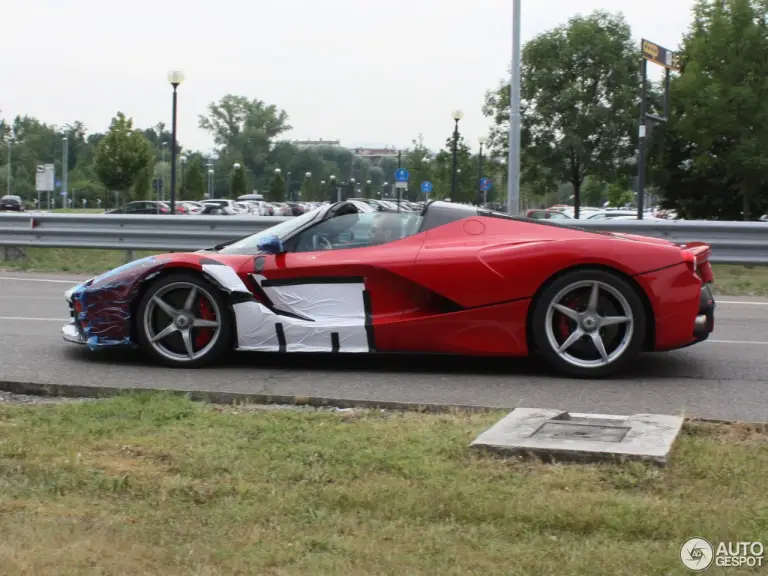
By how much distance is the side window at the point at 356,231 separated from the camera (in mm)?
6656

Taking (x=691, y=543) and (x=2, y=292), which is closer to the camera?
(x=691, y=543)

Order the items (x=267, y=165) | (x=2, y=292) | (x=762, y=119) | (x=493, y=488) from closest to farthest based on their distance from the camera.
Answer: (x=493, y=488), (x=2, y=292), (x=762, y=119), (x=267, y=165)

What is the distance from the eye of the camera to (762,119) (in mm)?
29703

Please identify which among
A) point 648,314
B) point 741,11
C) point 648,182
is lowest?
point 648,314

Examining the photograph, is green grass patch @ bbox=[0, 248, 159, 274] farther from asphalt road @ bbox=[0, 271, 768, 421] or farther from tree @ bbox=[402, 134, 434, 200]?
tree @ bbox=[402, 134, 434, 200]

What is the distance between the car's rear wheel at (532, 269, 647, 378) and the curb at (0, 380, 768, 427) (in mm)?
1037

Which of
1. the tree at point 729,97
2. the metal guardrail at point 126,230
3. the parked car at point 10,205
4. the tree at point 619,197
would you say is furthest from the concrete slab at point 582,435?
the tree at point 619,197

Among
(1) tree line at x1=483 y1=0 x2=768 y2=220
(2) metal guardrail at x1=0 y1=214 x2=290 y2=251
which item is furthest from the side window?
Result: (1) tree line at x1=483 y1=0 x2=768 y2=220

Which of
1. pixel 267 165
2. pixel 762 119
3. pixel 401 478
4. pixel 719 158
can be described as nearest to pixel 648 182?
pixel 719 158

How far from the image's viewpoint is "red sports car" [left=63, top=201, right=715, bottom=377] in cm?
626

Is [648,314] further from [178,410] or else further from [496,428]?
[178,410]

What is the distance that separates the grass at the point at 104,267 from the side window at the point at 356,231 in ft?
20.7

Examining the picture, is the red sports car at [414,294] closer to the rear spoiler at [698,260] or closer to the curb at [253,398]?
the rear spoiler at [698,260]

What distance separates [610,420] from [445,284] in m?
1.80
